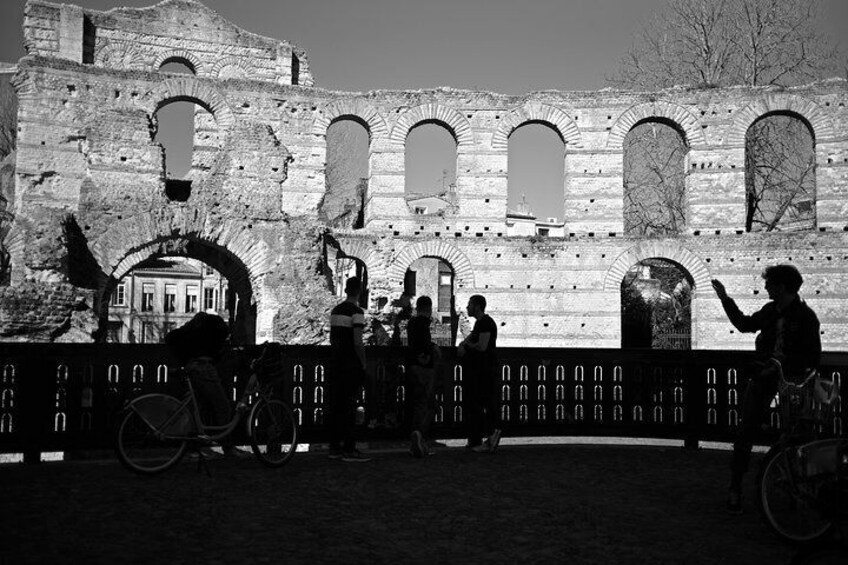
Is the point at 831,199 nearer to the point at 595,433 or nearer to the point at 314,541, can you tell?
the point at 595,433

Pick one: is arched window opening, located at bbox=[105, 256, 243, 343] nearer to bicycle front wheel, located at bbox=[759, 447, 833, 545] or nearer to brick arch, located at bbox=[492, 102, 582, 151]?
brick arch, located at bbox=[492, 102, 582, 151]

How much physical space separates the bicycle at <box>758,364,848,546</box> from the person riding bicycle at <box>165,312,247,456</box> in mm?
4456

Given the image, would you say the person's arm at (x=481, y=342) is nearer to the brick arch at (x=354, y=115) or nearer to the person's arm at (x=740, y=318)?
the person's arm at (x=740, y=318)

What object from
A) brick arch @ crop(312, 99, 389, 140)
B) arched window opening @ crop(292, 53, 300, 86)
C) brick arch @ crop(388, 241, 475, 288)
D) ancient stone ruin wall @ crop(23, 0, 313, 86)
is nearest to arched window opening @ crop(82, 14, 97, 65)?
ancient stone ruin wall @ crop(23, 0, 313, 86)

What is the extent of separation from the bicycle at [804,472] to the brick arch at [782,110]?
16.9 meters

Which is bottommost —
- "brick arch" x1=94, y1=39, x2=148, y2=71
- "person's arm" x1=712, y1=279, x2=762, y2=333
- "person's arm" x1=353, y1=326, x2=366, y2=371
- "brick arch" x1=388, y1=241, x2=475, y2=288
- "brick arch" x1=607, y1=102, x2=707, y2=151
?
"person's arm" x1=353, y1=326, x2=366, y2=371

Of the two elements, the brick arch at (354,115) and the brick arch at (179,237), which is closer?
the brick arch at (179,237)

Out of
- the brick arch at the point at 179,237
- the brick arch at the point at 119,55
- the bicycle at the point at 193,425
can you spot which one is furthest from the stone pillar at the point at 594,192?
the brick arch at the point at 119,55

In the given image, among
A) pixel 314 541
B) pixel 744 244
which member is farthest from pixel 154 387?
pixel 744 244

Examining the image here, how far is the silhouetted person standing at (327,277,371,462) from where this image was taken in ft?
24.3

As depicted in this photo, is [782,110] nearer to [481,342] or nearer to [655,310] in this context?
[655,310]

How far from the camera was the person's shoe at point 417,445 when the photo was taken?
777cm

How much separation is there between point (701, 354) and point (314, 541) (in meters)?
5.68

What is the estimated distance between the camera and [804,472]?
4367 mm
